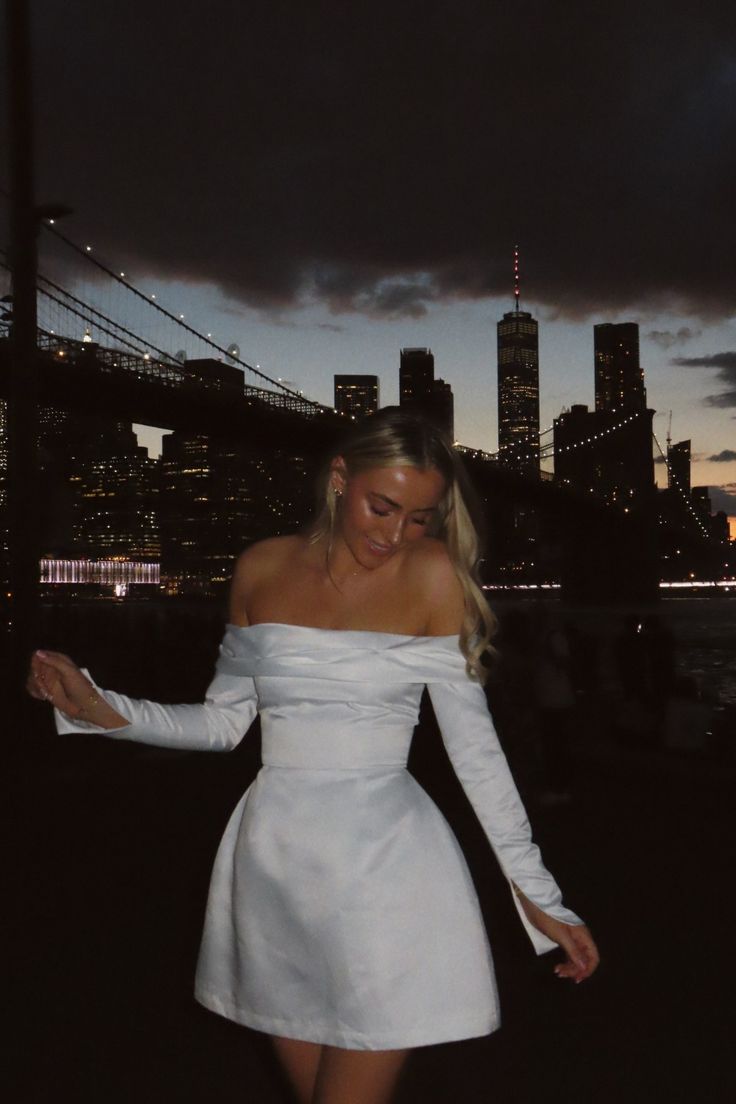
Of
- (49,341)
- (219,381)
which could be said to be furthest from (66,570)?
(49,341)

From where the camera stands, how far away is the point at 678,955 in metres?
4.88

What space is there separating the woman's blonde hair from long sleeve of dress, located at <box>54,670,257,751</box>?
1.21ft

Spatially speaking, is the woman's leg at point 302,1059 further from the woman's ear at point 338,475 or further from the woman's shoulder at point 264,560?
the woman's ear at point 338,475

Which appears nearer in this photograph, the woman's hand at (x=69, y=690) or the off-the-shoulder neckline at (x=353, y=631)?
the off-the-shoulder neckline at (x=353, y=631)

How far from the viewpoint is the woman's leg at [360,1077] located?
205 cm

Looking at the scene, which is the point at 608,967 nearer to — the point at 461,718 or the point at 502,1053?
the point at 502,1053

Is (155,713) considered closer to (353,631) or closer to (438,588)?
(353,631)

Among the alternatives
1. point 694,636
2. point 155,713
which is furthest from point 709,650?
point 155,713

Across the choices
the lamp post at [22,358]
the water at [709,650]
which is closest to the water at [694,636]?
the water at [709,650]

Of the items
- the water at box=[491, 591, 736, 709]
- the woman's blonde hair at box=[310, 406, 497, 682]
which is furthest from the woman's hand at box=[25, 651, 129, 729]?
the water at box=[491, 591, 736, 709]

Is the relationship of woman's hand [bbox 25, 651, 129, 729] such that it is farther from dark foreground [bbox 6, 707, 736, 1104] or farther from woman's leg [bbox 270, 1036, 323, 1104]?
dark foreground [bbox 6, 707, 736, 1104]

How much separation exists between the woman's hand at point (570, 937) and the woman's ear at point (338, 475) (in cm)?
84

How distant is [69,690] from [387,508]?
0.70 meters

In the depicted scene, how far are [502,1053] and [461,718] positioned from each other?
91.3 inches
